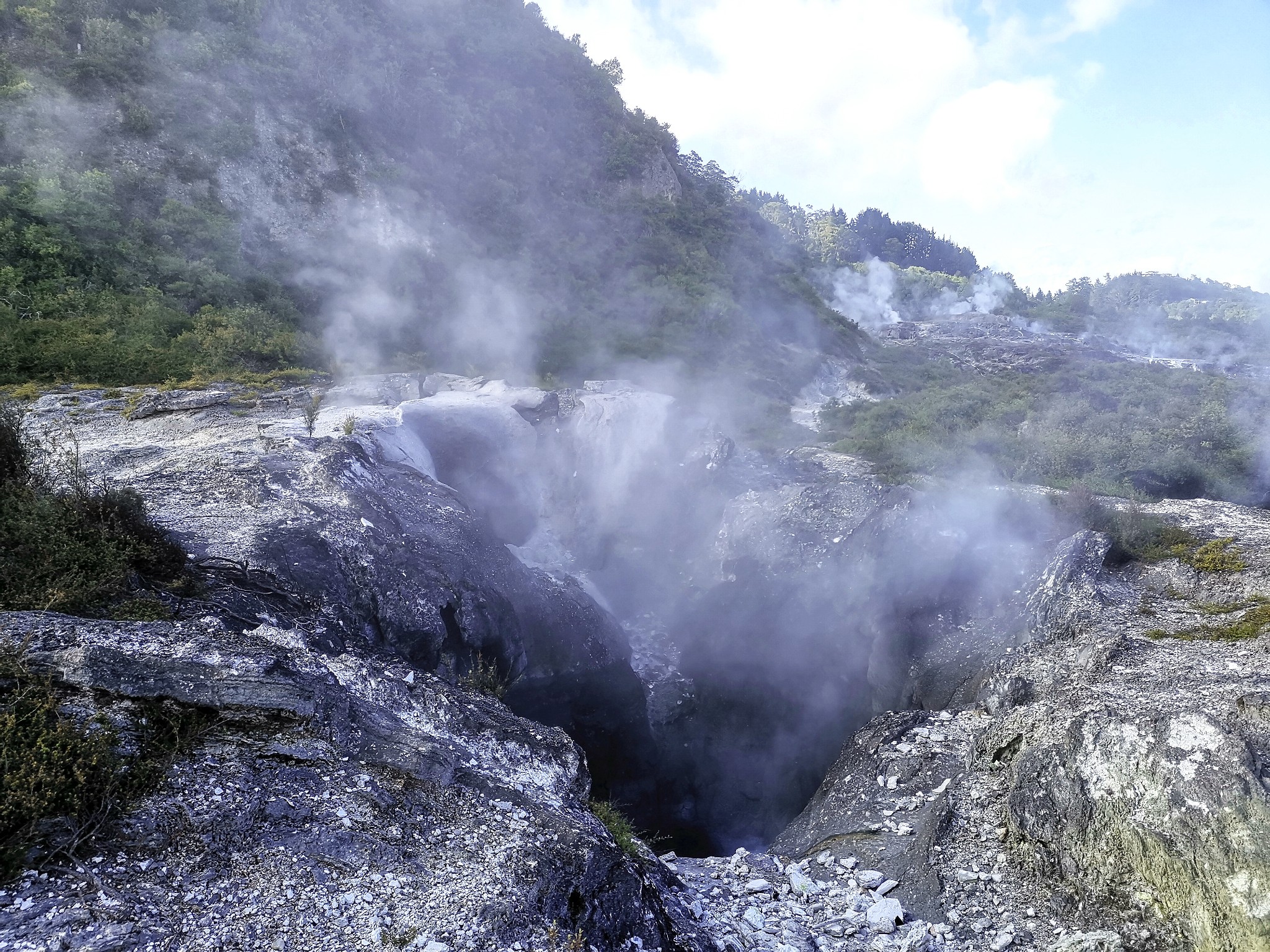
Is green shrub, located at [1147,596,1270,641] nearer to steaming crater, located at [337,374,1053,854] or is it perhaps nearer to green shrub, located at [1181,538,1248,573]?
green shrub, located at [1181,538,1248,573]

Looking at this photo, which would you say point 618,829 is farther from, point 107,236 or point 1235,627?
point 107,236

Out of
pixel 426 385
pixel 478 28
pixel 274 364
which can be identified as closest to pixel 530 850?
pixel 426 385

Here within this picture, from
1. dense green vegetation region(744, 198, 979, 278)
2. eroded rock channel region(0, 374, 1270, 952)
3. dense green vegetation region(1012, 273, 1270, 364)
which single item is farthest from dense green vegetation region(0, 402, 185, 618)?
dense green vegetation region(744, 198, 979, 278)

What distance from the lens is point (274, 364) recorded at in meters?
19.0

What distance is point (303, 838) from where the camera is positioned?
4.98 meters

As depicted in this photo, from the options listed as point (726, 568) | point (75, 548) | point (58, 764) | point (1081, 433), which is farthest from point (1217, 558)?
point (75, 548)

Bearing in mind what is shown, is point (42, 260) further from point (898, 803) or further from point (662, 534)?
point (898, 803)

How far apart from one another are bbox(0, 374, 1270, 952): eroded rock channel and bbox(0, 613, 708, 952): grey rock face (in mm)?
24

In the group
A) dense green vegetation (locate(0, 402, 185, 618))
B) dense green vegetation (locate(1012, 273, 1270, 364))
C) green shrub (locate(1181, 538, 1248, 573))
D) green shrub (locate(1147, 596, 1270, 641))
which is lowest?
dense green vegetation (locate(0, 402, 185, 618))

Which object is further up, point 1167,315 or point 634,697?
point 1167,315

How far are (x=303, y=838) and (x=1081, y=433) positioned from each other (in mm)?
21534

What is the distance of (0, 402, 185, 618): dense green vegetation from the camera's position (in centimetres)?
616

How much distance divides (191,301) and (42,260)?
11.9 ft

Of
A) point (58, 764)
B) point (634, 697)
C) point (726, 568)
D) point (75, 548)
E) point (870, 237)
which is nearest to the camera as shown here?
point (58, 764)
